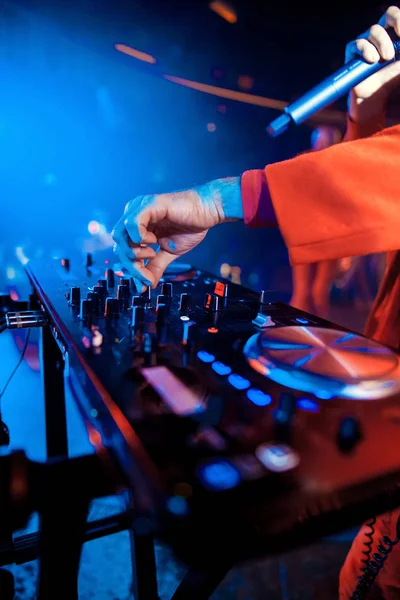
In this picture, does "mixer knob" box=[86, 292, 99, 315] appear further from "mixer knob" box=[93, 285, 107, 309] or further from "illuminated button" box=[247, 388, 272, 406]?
"illuminated button" box=[247, 388, 272, 406]

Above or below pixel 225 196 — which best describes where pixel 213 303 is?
below

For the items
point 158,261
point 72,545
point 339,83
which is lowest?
point 72,545

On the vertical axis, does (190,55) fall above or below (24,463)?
above

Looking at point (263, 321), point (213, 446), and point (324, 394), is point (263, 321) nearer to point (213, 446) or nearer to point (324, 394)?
point (324, 394)

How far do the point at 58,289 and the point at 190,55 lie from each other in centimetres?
112

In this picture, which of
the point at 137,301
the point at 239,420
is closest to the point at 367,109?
the point at 137,301

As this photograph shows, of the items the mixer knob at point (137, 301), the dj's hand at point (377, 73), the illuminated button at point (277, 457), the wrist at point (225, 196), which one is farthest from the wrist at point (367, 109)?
the illuminated button at point (277, 457)

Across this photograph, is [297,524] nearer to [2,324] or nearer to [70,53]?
[2,324]

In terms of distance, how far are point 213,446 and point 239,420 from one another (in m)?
0.05

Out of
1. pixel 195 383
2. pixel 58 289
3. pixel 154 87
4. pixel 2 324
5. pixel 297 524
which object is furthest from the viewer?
pixel 154 87

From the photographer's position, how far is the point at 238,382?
450 millimetres

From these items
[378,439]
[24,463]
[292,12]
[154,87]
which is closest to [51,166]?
[154,87]

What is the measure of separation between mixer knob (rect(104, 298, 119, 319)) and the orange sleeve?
0.32 metres

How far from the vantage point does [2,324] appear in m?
0.67
